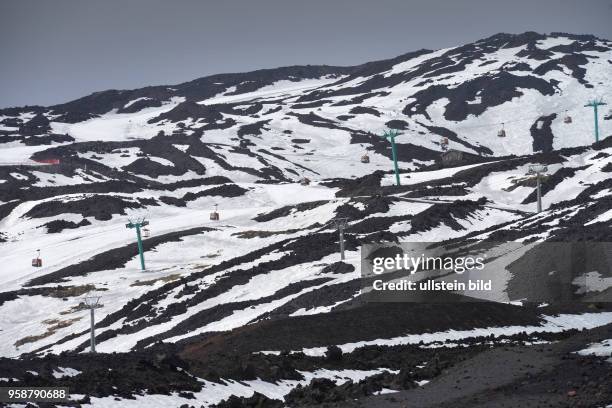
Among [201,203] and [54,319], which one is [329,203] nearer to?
[201,203]

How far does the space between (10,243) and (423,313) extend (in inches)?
3812

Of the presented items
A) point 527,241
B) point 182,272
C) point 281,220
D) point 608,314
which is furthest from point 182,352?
point 281,220

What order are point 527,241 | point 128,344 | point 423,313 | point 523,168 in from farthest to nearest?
point 523,168, point 527,241, point 128,344, point 423,313

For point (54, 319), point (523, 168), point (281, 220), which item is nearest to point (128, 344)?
point (54, 319)

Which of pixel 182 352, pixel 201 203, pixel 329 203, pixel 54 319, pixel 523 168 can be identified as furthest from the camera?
pixel 201 203

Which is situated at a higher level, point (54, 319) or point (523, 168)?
point (523, 168)

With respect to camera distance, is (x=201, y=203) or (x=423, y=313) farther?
(x=201, y=203)

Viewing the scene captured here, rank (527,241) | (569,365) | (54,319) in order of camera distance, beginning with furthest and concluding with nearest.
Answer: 1. (54,319)
2. (527,241)
3. (569,365)

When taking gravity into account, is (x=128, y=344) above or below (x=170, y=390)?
below

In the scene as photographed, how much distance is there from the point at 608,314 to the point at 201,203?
107347mm

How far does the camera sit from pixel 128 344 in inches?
2761

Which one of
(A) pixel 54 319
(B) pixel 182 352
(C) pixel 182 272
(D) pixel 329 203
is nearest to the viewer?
(B) pixel 182 352

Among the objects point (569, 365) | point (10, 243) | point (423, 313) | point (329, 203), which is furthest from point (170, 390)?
point (10, 243)

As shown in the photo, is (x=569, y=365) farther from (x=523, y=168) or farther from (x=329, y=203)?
(x=523, y=168)
